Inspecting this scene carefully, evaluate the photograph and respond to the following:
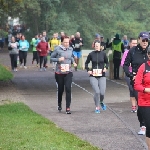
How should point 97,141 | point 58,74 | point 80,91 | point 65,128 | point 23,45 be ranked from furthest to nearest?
point 23,45
point 80,91
point 58,74
point 65,128
point 97,141

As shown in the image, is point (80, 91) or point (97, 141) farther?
point (80, 91)

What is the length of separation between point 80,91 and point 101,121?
767cm

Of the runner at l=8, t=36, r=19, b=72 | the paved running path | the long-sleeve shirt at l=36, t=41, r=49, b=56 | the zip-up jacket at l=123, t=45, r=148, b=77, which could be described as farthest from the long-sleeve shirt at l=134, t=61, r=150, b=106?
A: the runner at l=8, t=36, r=19, b=72

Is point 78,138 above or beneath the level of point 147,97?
beneath

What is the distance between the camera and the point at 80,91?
2125 centimetres

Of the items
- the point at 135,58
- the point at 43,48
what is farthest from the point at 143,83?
the point at 43,48

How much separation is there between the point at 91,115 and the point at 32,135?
3.70 meters

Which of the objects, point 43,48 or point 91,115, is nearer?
point 91,115

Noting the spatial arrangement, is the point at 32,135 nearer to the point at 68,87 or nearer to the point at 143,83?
the point at 143,83

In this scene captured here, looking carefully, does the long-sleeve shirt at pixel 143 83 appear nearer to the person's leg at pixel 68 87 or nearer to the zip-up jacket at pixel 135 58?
Result: the zip-up jacket at pixel 135 58

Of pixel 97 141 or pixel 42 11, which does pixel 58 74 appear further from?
pixel 42 11

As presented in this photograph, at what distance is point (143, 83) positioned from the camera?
8.98 meters

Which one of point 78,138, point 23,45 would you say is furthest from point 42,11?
point 78,138

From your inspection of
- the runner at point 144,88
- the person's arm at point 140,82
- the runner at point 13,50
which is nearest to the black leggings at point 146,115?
the runner at point 144,88
